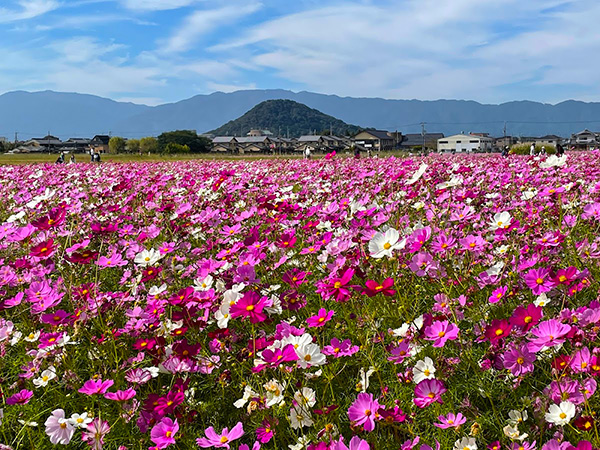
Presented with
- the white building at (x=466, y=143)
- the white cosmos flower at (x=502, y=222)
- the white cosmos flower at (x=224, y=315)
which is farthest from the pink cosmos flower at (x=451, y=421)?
the white building at (x=466, y=143)

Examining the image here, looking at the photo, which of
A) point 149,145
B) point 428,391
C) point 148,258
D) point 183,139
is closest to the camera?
point 428,391

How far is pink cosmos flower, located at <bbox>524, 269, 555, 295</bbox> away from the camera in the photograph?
5.45 feet

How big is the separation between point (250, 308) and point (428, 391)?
1.90 feet

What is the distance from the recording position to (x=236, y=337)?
1.94 m

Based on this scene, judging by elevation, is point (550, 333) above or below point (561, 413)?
above

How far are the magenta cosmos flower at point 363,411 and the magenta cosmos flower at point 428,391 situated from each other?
0.13 metres

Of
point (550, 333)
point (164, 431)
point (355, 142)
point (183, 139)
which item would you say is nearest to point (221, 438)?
point (164, 431)

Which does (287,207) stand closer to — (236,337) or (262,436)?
(236,337)

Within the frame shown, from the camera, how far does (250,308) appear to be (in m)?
1.52

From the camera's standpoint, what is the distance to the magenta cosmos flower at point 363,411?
1356mm

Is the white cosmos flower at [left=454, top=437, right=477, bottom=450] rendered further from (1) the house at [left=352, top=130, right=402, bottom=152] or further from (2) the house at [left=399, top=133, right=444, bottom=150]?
(2) the house at [left=399, top=133, right=444, bottom=150]

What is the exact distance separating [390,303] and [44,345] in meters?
1.48

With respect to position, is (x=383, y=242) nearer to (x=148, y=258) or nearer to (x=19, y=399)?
(x=148, y=258)

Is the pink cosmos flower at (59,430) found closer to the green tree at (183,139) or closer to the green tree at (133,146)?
the green tree at (133,146)
